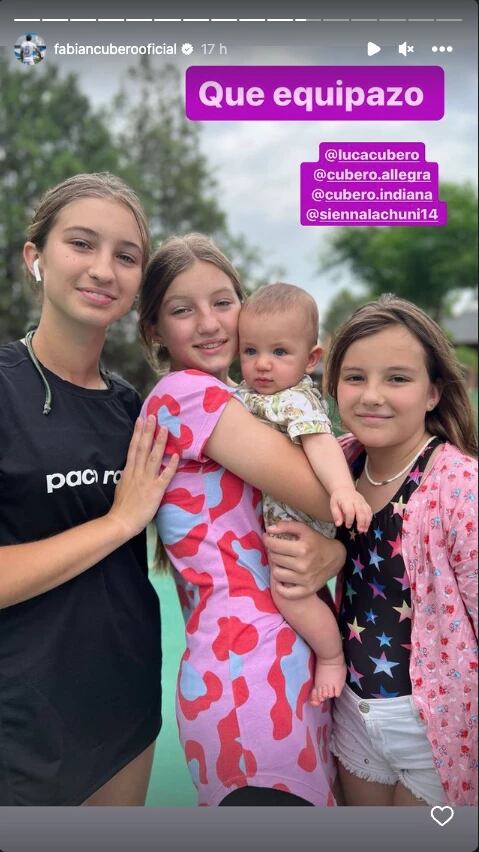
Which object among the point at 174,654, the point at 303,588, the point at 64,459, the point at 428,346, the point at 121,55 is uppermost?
the point at 121,55

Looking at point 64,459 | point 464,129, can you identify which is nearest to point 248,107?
point 464,129

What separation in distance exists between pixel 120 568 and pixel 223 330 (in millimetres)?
538

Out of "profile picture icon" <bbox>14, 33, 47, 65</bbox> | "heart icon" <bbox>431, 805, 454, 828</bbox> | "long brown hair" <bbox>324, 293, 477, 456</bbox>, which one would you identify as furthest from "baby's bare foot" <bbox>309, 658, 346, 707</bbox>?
"profile picture icon" <bbox>14, 33, 47, 65</bbox>

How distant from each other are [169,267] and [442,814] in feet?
3.73

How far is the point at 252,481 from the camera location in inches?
51.9

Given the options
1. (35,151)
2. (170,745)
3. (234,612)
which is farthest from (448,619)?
(35,151)

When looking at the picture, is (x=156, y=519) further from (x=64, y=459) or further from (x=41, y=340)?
(x=41, y=340)

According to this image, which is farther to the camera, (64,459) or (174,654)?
(174,654)

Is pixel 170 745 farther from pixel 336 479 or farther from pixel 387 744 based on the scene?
pixel 336 479

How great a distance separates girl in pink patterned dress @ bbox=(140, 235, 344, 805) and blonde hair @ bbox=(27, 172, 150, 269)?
1.17 feet

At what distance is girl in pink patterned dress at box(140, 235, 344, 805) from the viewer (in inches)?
49.6

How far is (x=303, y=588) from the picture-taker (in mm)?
1310

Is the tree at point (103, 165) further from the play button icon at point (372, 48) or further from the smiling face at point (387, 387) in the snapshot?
the smiling face at point (387, 387)

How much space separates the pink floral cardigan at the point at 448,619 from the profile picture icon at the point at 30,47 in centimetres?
106
